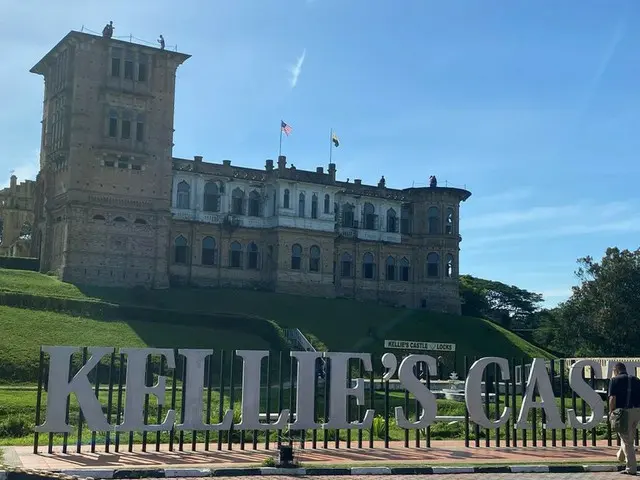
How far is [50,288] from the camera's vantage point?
172 ft

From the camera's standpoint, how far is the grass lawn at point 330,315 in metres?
53.9

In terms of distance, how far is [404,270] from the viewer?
75750 millimetres

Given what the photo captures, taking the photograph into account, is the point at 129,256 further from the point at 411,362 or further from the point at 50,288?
the point at 411,362

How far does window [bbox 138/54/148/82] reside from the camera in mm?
61134

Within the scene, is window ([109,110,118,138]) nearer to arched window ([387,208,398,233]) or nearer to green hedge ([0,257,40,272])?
green hedge ([0,257,40,272])

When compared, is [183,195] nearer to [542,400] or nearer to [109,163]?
[109,163]

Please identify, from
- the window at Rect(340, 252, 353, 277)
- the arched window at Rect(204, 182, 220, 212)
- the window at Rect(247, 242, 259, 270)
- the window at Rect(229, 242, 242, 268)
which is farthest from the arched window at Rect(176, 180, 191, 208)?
the window at Rect(340, 252, 353, 277)

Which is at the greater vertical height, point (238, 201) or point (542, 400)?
point (238, 201)

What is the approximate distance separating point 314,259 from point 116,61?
71.4ft

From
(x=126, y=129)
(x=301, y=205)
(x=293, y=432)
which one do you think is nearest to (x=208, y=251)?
(x=301, y=205)

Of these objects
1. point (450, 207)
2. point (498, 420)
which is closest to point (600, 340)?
point (450, 207)

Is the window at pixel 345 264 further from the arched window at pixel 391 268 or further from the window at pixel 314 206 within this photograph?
the window at pixel 314 206

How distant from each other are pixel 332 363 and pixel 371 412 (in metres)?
1.49

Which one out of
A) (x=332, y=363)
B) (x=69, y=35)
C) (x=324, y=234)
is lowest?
(x=332, y=363)
